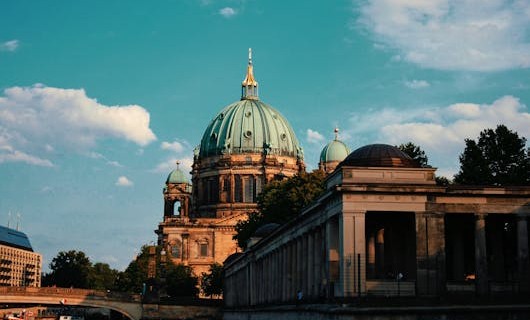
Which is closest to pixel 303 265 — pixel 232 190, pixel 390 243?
pixel 390 243

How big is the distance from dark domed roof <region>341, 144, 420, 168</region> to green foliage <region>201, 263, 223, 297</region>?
86808 mm

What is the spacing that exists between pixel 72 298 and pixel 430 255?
7661 centimetres

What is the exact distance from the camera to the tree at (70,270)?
18125 centimetres

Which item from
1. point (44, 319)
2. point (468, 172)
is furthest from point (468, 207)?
point (44, 319)

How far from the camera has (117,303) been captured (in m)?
126

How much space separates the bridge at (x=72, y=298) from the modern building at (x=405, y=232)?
64280mm

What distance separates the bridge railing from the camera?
121519 mm

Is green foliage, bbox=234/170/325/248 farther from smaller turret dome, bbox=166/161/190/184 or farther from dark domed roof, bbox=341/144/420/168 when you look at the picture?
smaller turret dome, bbox=166/161/190/184

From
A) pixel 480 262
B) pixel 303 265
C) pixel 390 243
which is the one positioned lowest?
pixel 480 262

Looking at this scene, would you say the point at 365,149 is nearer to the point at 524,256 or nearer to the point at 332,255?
the point at 332,255

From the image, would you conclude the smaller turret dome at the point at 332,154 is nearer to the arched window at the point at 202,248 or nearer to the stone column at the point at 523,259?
the arched window at the point at 202,248

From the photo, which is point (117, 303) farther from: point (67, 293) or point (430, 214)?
point (430, 214)

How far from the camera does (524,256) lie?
57812 mm

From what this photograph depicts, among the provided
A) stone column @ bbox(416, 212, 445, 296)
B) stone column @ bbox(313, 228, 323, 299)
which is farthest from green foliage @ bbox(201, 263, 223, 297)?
stone column @ bbox(416, 212, 445, 296)
